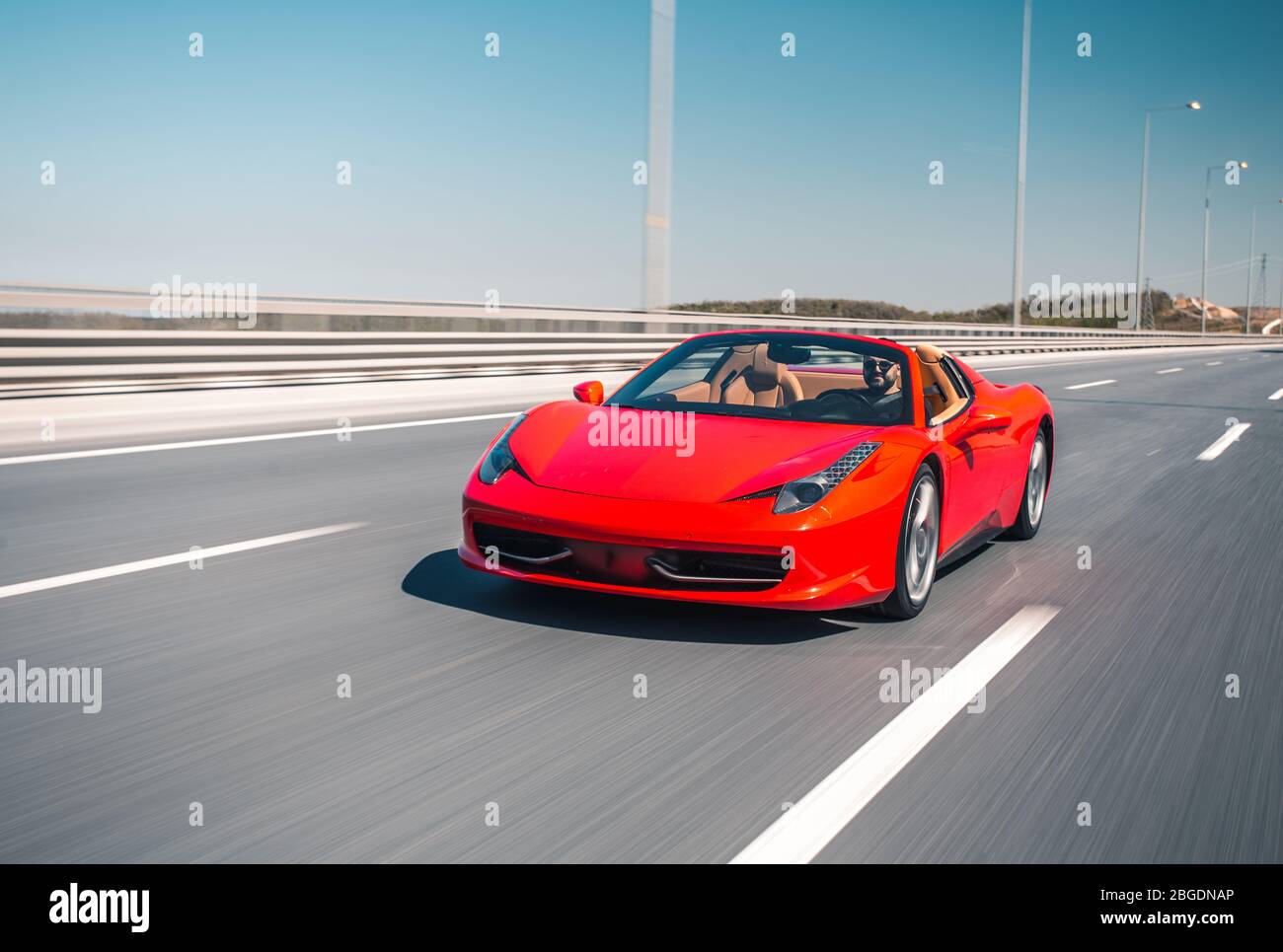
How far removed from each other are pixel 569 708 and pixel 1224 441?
35.5ft

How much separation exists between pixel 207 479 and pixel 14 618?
12.6ft

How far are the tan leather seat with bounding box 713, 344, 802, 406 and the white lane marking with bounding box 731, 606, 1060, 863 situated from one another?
178cm

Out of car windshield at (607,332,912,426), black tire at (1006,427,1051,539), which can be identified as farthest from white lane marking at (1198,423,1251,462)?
car windshield at (607,332,912,426)

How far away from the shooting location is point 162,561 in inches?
245

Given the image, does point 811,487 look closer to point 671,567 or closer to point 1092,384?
point 671,567

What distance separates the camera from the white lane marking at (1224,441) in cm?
1188

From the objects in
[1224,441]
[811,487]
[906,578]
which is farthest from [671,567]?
[1224,441]

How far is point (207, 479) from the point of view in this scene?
29.1ft

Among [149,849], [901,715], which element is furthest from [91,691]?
[901,715]

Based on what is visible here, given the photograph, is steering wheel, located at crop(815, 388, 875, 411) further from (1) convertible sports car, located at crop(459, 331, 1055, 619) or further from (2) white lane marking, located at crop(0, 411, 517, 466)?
(2) white lane marking, located at crop(0, 411, 517, 466)

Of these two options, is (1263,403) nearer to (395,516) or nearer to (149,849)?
(395,516)

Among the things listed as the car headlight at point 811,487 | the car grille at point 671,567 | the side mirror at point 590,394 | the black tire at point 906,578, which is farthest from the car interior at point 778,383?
the car grille at point 671,567

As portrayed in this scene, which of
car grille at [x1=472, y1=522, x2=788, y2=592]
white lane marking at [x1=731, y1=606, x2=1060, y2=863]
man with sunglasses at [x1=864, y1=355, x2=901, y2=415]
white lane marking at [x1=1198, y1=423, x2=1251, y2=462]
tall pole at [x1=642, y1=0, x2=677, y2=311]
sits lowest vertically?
white lane marking at [x1=731, y1=606, x2=1060, y2=863]

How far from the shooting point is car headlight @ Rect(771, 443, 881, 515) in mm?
5004
